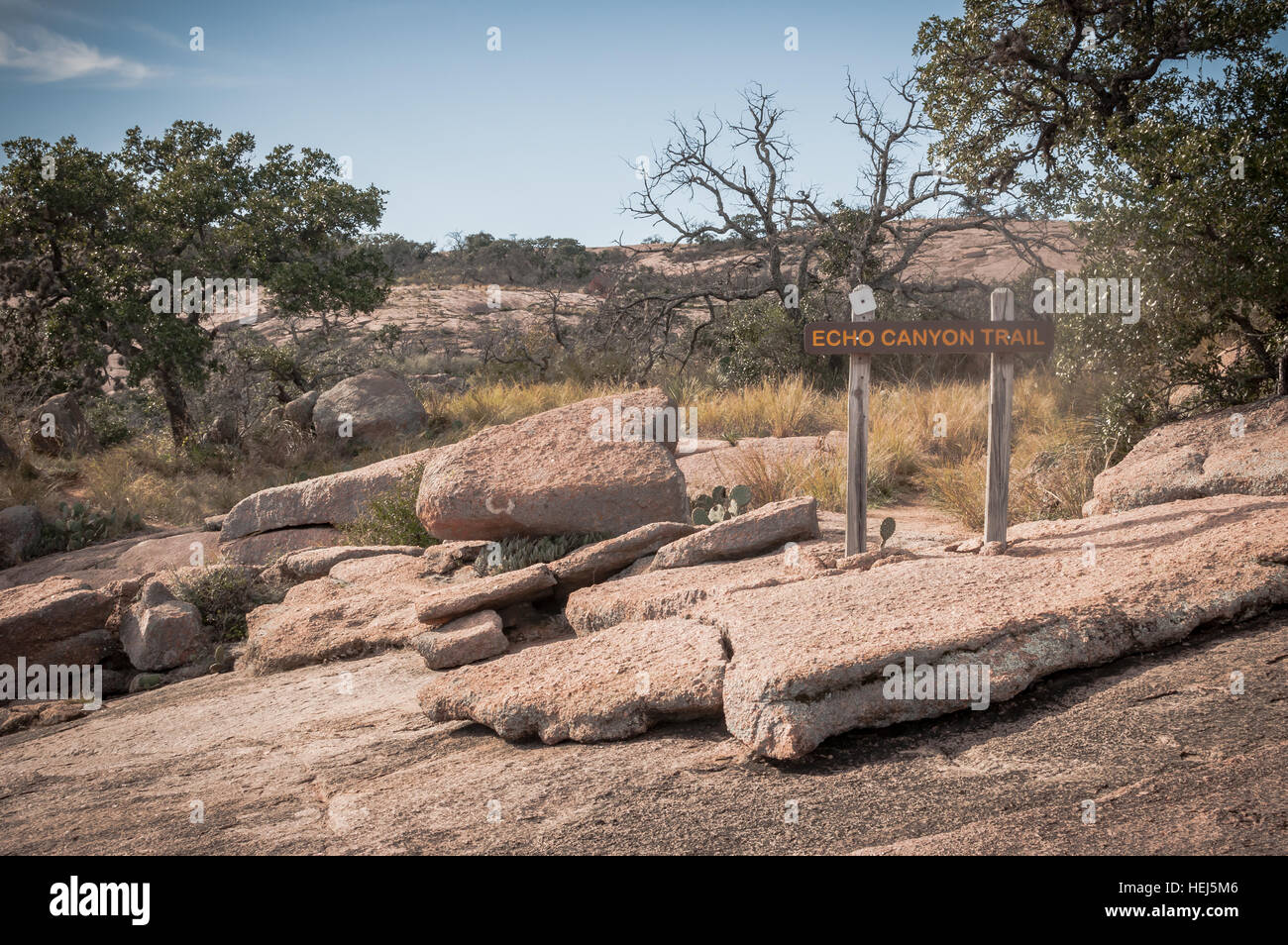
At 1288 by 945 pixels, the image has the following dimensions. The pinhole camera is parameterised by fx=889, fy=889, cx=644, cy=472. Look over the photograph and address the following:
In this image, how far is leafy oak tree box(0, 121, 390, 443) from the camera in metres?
12.5

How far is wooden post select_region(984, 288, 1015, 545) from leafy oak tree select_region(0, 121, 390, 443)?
1116 centimetres

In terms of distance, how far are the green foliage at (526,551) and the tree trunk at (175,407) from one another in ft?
30.3

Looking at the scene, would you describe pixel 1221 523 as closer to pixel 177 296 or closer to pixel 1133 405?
pixel 1133 405

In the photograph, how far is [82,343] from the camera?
41.5 feet

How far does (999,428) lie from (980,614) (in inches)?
71.9

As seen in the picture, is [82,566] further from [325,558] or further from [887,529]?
[887,529]

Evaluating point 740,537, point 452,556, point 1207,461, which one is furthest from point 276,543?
point 1207,461

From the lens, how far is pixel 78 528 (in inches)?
396

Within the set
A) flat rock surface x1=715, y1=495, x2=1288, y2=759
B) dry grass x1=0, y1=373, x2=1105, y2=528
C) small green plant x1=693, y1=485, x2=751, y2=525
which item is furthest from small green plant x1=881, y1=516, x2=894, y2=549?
dry grass x1=0, y1=373, x2=1105, y2=528

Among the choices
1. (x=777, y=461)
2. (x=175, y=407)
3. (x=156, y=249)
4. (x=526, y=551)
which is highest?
(x=156, y=249)

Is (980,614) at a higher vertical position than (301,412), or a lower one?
lower

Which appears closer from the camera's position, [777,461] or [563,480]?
[563,480]

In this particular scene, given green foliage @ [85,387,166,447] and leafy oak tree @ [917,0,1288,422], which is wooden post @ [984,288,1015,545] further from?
green foliage @ [85,387,166,447]

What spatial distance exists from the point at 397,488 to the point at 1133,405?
22.0 feet
